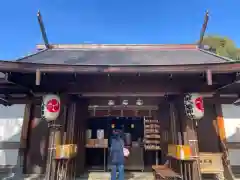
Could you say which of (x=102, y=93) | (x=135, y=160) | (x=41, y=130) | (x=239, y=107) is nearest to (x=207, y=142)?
(x=239, y=107)

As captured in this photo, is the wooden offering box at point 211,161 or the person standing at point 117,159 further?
the wooden offering box at point 211,161

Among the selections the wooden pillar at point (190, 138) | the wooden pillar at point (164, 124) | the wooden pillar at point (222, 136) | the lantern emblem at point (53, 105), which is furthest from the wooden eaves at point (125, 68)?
the wooden pillar at point (222, 136)

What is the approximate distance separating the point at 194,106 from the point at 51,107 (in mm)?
4062

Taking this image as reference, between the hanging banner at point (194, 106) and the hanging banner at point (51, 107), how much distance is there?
147 inches

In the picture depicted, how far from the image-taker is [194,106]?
17.6ft

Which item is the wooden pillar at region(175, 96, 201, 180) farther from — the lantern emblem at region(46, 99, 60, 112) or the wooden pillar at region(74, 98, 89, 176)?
the lantern emblem at region(46, 99, 60, 112)

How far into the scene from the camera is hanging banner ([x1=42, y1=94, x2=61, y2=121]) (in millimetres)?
5391

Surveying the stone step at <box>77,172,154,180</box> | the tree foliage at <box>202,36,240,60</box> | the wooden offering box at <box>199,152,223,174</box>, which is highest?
the tree foliage at <box>202,36,240,60</box>

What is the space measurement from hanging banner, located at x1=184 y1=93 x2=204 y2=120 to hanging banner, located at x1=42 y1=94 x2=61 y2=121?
3732mm

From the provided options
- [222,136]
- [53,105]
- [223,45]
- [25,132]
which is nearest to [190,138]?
[222,136]

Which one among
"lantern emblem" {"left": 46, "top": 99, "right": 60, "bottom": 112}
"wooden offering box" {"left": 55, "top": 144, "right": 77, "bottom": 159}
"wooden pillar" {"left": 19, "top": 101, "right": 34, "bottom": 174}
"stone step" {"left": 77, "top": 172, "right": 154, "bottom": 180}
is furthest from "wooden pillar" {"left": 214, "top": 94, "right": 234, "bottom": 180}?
"wooden pillar" {"left": 19, "top": 101, "right": 34, "bottom": 174}

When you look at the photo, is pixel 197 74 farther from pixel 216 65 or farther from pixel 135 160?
pixel 135 160

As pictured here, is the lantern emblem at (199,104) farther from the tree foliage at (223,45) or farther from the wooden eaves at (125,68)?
the tree foliage at (223,45)

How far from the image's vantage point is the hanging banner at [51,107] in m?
5.39
